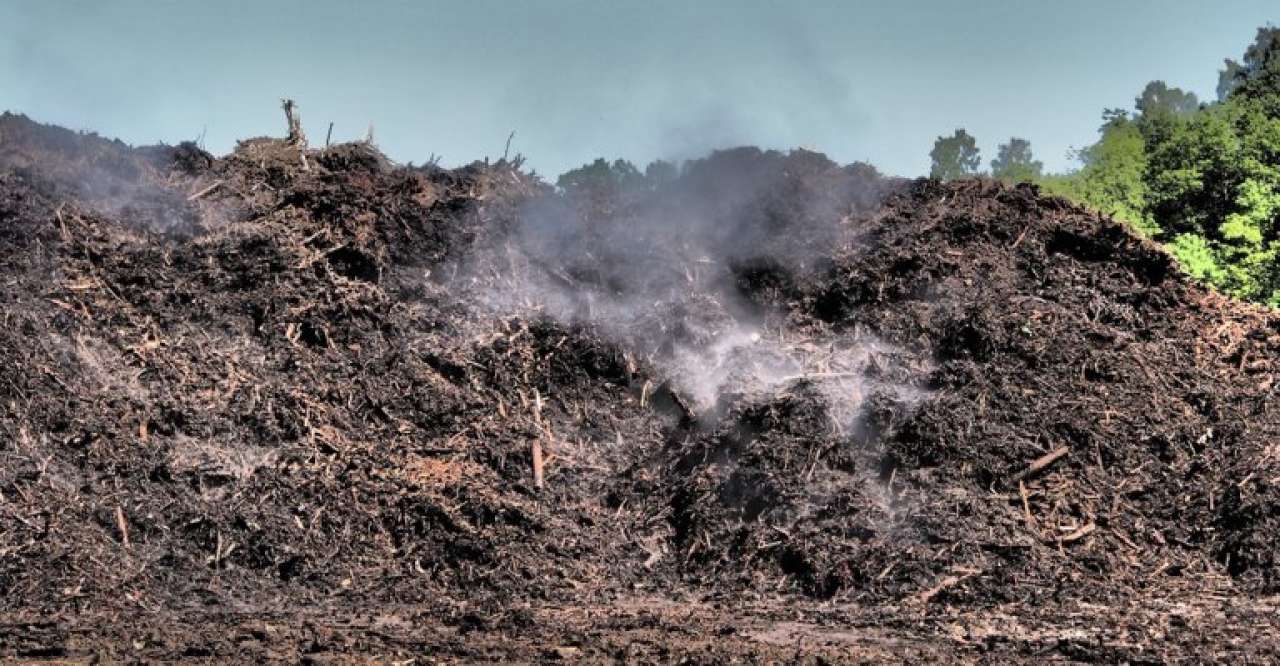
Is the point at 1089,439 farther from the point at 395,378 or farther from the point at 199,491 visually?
the point at 199,491

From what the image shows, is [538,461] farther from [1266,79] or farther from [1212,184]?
[1266,79]

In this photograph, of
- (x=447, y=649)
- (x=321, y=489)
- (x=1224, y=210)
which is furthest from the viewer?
(x=1224, y=210)

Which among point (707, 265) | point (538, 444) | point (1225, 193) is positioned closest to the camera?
point (538, 444)

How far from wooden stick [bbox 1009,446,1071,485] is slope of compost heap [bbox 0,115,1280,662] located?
0.04m

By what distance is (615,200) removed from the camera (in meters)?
12.9

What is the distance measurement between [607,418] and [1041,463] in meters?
3.86

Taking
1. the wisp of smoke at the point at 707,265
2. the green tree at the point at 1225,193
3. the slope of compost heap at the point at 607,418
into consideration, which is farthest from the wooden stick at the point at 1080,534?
the green tree at the point at 1225,193

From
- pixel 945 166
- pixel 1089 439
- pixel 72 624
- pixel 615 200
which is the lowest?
pixel 72 624

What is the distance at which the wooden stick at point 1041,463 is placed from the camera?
9383mm

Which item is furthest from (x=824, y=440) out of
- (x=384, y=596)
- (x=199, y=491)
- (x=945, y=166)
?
(x=945, y=166)

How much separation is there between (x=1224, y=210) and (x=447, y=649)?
24.4 m

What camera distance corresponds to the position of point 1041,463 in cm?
944

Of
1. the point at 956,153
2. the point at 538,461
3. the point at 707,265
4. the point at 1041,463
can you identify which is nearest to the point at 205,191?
the point at 538,461

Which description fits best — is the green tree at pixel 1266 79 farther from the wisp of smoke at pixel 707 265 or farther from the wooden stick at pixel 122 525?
the wooden stick at pixel 122 525
